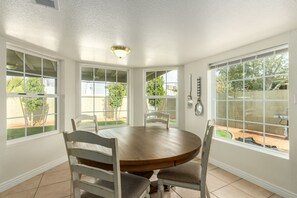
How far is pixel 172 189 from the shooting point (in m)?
2.11

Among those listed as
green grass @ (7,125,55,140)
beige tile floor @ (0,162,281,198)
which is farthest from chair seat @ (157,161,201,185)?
green grass @ (7,125,55,140)

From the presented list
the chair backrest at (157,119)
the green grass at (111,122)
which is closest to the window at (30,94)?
the green grass at (111,122)

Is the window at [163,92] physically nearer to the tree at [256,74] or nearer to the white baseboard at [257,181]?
the tree at [256,74]

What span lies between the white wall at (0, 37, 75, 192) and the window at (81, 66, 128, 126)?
32 centimetres

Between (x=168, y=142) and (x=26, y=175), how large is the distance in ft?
7.60

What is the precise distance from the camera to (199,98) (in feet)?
10.7

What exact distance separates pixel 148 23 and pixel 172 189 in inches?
84.7

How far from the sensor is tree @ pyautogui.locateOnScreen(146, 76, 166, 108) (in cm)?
387

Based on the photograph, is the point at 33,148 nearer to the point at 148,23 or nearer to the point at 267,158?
the point at 148,23

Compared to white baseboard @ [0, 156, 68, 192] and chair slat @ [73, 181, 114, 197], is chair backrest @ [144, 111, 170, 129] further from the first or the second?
white baseboard @ [0, 156, 68, 192]

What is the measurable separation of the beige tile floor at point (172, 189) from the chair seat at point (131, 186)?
77 cm

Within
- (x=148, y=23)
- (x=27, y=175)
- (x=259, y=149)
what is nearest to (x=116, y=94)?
(x=27, y=175)

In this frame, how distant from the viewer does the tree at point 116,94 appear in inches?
151

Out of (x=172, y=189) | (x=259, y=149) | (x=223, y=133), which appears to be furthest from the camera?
(x=223, y=133)
